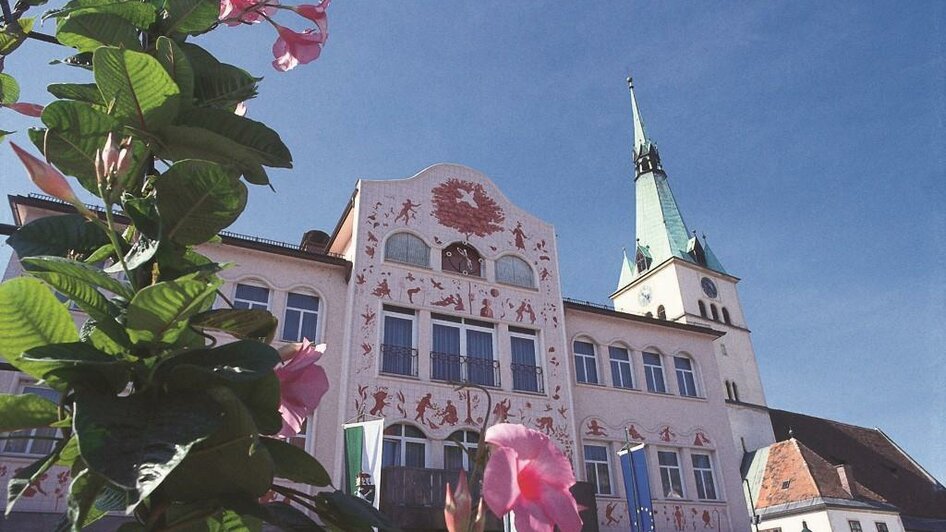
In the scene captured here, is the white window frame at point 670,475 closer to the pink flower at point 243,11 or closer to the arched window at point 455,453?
the arched window at point 455,453

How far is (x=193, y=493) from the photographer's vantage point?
0.80 meters

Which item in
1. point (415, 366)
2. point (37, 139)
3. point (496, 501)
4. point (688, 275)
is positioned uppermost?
point (688, 275)

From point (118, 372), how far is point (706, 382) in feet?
68.9

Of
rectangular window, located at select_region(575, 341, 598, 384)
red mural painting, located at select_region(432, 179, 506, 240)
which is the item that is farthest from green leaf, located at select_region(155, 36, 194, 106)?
rectangular window, located at select_region(575, 341, 598, 384)

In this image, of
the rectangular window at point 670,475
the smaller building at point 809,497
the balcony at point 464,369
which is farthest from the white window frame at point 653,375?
the smaller building at point 809,497

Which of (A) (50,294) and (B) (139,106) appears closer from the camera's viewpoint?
(A) (50,294)

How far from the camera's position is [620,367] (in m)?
18.8

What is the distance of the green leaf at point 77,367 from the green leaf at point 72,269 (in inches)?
3.3

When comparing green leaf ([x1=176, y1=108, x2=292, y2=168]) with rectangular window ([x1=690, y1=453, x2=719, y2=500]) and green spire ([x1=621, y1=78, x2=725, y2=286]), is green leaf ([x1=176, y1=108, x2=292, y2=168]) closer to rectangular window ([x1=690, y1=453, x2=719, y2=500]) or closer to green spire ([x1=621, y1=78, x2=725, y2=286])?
rectangular window ([x1=690, y1=453, x2=719, y2=500])

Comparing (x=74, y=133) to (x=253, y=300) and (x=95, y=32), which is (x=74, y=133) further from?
(x=253, y=300)

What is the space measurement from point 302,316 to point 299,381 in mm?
14654

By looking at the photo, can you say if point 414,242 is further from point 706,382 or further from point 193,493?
point 193,493

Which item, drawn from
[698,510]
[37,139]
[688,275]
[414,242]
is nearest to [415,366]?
[414,242]

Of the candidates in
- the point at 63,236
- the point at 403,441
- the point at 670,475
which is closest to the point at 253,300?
the point at 403,441
